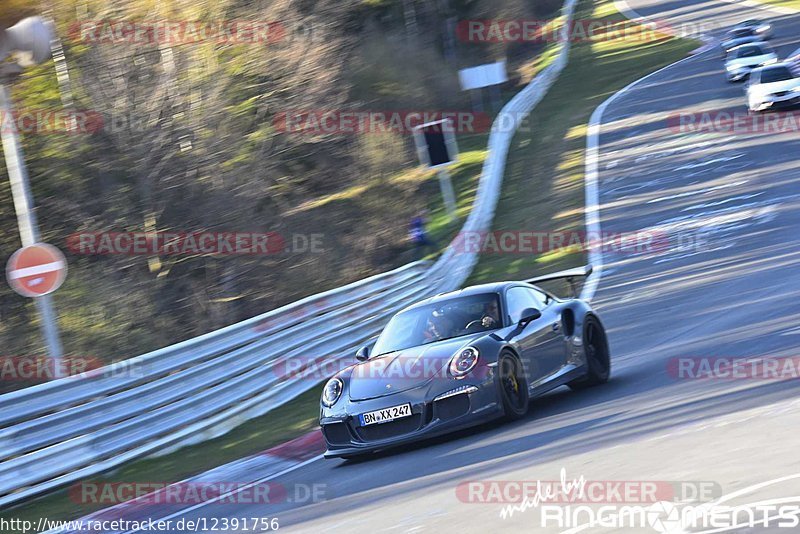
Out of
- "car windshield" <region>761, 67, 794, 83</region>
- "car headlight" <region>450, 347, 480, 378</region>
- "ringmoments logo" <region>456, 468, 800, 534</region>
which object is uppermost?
"ringmoments logo" <region>456, 468, 800, 534</region>

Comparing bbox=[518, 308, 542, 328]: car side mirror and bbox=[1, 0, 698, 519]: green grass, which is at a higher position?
bbox=[518, 308, 542, 328]: car side mirror

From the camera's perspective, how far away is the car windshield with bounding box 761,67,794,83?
Result: 32.6 meters

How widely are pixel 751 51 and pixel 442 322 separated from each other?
115 ft

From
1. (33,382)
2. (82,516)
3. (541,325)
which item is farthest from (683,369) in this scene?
→ (33,382)

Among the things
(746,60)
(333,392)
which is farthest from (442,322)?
(746,60)

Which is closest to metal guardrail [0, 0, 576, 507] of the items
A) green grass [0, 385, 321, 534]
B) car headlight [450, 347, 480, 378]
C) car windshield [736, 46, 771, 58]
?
green grass [0, 385, 321, 534]

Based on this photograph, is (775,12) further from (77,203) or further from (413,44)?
(77,203)

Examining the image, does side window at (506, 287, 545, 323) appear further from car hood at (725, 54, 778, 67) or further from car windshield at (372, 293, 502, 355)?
car hood at (725, 54, 778, 67)

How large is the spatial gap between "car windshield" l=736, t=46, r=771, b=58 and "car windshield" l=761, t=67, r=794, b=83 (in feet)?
28.4

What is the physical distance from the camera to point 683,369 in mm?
10594

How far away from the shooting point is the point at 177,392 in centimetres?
1212

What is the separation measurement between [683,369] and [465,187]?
2282 centimetres

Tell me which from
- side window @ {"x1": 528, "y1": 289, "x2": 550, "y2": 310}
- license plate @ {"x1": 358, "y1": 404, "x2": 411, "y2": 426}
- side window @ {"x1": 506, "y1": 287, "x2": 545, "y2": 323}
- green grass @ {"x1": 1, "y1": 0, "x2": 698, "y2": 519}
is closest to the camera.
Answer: license plate @ {"x1": 358, "y1": 404, "x2": 411, "y2": 426}

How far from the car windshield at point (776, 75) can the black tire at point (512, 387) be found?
25806 millimetres
